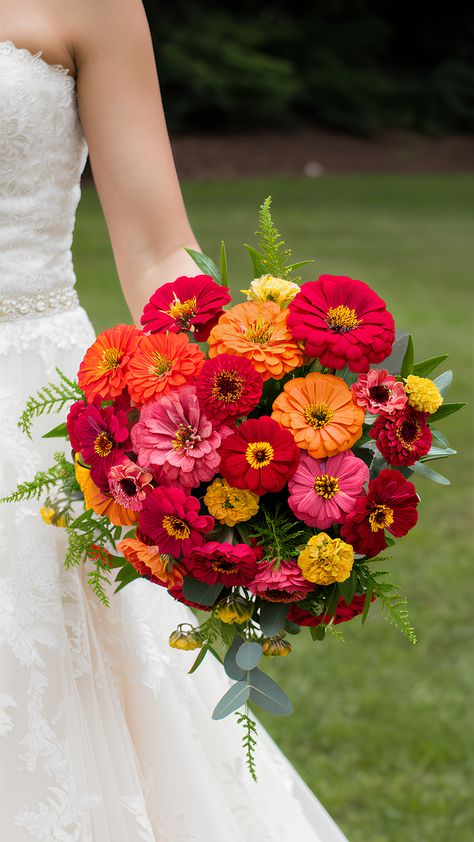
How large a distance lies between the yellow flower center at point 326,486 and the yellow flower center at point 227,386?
0.55 ft

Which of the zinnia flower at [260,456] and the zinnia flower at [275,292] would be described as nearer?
the zinnia flower at [260,456]

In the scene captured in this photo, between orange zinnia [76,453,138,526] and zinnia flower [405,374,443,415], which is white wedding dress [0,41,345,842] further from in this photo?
zinnia flower [405,374,443,415]

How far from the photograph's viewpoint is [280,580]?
5.20 feet

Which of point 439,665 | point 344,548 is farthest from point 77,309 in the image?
point 439,665

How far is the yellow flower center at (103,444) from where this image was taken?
167cm

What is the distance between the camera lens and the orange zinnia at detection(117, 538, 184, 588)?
65.3 inches

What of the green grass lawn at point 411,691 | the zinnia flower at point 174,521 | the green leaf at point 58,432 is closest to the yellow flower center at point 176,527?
the zinnia flower at point 174,521

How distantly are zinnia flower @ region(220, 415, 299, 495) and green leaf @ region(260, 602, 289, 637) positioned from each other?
213 millimetres

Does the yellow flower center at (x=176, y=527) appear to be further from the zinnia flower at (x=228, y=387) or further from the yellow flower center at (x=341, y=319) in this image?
the yellow flower center at (x=341, y=319)

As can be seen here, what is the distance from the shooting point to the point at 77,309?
229 centimetres

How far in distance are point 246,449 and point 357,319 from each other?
267 millimetres

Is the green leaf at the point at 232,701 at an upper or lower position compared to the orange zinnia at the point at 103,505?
lower

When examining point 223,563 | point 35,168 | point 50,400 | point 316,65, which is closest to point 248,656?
point 223,563

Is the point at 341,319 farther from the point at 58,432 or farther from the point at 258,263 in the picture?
the point at 58,432
